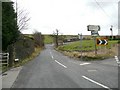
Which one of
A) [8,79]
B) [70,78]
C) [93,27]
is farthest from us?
[93,27]

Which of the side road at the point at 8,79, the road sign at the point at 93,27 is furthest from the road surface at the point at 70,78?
the road sign at the point at 93,27

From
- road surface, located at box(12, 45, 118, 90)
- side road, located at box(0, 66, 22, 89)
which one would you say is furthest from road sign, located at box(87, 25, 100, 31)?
side road, located at box(0, 66, 22, 89)

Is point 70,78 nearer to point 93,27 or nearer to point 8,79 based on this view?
point 8,79

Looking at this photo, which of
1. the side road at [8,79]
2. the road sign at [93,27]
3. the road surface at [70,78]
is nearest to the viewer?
the road surface at [70,78]

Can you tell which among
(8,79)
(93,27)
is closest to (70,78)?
(8,79)

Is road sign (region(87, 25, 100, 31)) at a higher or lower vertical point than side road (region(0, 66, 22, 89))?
higher

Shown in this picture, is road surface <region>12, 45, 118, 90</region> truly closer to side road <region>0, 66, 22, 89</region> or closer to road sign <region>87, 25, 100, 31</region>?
side road <region>0, 66, 22, 89</region>

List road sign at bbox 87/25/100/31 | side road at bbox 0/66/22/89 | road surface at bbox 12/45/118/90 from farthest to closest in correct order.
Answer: road sign at bbox 87/25/100/31 < side road at bbox 0/66/22/89 < road surface at bbox 12/45/118/90

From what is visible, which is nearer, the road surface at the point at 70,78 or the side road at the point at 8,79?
the road surface at the point at 70,78

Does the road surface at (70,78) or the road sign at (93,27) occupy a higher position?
the road sign at (93,27)

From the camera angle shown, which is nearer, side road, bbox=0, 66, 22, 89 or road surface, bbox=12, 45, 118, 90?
road surface, bbox=12, 45, 118, 90

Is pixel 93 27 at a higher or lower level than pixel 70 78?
higher

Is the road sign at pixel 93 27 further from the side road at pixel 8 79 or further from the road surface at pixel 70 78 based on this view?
the side road at pixel 8 79

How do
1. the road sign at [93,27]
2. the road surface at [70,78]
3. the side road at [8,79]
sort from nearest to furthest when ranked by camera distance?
the road surface at [70,78]
the side road at [8,79]
the road sign at [93,27]
